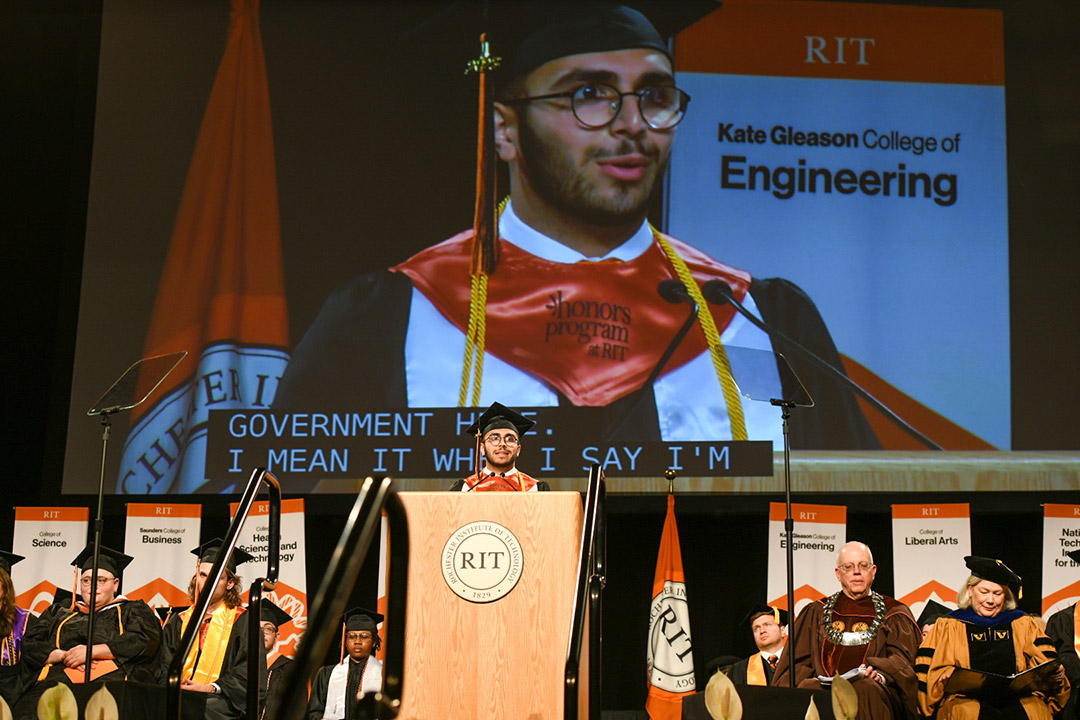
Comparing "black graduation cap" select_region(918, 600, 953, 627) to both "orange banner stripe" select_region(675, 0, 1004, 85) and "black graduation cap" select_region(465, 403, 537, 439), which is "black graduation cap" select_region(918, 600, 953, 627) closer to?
"black graduation cap" select_region(465, 403, 537, 439)

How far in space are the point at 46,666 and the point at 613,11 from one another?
542cm

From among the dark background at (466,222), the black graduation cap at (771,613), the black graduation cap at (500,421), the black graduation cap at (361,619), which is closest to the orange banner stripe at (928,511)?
the dark background at (466,222)

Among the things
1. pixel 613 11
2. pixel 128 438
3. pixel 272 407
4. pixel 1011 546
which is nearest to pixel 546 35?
pixel 613 11

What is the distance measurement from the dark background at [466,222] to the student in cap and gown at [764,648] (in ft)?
2.22

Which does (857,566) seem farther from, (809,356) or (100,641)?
(100,641)

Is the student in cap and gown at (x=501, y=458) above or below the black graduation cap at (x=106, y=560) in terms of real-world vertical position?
above

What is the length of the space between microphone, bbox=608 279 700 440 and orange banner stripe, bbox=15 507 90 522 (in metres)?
3.40

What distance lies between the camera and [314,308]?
7520 millimetres

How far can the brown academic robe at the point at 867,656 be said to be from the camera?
5.23m

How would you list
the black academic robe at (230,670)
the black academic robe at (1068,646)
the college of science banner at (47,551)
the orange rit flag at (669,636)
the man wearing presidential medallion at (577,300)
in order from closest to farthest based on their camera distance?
the black academic robe at (1068,646)
the black academic robe at (230,670)
the orange rit flag at (669,636)
the man wearing presidential medallion at (577,300)
the college of science banner at (47,551)

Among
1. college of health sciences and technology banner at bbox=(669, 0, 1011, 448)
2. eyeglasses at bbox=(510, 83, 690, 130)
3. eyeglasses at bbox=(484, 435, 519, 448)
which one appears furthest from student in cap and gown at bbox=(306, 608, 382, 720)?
eyeglasses at bbox=(510, 83, 690, 130)

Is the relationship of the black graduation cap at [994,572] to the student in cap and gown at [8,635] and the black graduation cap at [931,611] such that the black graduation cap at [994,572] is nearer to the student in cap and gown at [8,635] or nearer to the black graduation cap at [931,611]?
the black graduation cap at [931,611]

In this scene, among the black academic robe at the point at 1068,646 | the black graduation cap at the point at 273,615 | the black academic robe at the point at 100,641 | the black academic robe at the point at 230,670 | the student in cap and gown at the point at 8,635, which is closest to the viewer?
the black academic robe at the point at 1068,646

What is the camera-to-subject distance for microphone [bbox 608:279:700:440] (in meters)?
7.15
